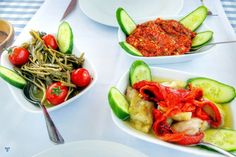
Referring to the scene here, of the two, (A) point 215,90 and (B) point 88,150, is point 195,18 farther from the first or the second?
(B) point 88,150

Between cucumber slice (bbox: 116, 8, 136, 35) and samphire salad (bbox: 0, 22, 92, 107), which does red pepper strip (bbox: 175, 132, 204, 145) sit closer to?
samphire salad (bbox: 0, 22, 92, 107)

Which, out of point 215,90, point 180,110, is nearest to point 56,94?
point 180,110

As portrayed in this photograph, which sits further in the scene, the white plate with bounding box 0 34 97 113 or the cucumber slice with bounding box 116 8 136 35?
the cucumber slice with bounding box 116 8 136 35

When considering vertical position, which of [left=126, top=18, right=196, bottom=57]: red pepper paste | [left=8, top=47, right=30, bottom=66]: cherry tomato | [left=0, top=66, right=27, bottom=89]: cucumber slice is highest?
[left=126, top=18, right=196, bottom=57]: red pepper paste

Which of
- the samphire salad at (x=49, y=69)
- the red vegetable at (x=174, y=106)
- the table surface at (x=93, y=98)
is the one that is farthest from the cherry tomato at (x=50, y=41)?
the red vegetable at (x=174, y=106)

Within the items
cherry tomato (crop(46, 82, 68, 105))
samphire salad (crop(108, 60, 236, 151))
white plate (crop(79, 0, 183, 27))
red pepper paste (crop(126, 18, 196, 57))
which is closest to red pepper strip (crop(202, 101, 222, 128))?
samphire salad (crop(108, 60, 236, 151))

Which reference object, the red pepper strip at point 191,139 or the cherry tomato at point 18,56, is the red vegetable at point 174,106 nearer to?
the red pepper strip at point 191,139
